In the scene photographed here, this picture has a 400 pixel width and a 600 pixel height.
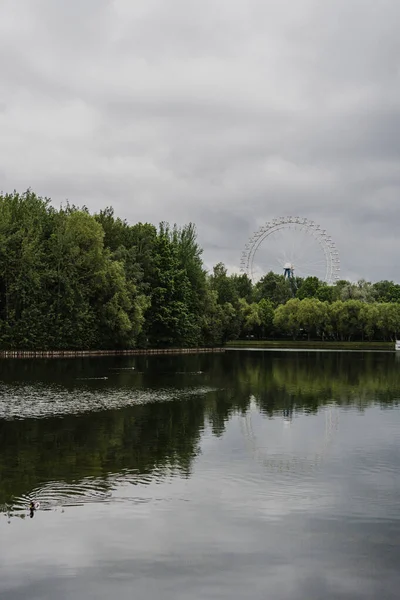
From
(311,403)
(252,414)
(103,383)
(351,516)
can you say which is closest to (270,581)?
(351,516)

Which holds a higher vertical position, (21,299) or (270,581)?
(21,299)

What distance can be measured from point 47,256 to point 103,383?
3759 cm

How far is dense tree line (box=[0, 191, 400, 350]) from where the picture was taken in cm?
7688

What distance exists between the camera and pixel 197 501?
16.4 metres

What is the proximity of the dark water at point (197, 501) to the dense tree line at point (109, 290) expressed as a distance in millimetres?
45039

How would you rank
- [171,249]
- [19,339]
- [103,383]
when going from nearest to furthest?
[103,383], [19,339], [171,249]

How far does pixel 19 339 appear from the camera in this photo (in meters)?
76.2

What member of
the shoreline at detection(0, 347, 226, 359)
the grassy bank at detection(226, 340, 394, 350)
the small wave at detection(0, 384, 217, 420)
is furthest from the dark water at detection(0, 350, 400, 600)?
the grassy bank at detection(226, 340, 394, 350)

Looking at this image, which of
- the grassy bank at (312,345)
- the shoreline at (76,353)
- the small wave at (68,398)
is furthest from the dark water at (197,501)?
the grassy bank at (312,345)

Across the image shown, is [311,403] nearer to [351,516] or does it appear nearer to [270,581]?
[351,516]

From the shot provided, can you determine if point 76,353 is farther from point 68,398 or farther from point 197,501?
point 197,501

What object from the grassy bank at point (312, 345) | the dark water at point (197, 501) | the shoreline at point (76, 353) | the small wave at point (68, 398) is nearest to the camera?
the dark water at point (197, 501)

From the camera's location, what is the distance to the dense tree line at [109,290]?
3027 inches

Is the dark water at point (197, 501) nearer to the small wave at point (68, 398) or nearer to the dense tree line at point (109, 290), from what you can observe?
the small wave at point (68, 398)
